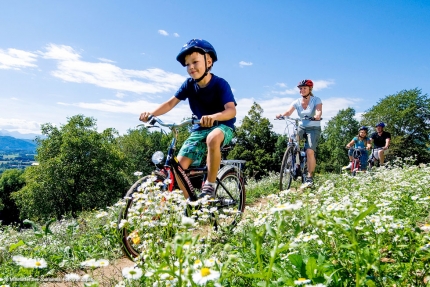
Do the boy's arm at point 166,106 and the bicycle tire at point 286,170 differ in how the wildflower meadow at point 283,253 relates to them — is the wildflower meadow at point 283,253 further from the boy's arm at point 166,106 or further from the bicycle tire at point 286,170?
the bicycle tire at point 286,170

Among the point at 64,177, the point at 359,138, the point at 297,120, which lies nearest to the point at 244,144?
the point at 64,177

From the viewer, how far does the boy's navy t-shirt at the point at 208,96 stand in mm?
4094

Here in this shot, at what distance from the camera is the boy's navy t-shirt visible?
161 inches

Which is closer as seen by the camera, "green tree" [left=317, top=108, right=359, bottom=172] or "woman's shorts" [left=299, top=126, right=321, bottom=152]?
"woman's shorts" [left=299, top=126, right=321, bottom=152]

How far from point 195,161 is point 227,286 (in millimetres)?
2211

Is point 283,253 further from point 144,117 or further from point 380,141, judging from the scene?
point 380,141

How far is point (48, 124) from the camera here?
34562 mm

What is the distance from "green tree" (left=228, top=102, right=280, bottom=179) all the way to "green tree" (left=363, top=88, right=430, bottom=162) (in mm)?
14213

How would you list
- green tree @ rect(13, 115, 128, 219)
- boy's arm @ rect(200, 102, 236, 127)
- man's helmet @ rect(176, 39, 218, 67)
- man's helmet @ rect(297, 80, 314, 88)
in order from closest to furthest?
boy's arm @ rect(200, 102, 236, 127) → man's helmet @ rect(176, 39, 218, 67) → man's helmet @ rect(297, 80, 314, 88) → green tree @ rect(13, 115, 128, 219)

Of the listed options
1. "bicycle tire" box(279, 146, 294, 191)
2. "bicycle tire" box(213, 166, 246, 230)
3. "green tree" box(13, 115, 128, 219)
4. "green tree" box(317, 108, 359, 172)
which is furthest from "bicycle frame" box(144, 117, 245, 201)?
"green tree" box(317, 108, 359, 172)

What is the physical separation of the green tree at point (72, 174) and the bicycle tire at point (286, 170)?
27644 millimetres

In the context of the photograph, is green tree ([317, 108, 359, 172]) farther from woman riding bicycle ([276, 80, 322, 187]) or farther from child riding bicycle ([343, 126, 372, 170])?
woman riding bicycle ([276, 80, 322, 187])

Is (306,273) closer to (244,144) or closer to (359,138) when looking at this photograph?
(359,138)

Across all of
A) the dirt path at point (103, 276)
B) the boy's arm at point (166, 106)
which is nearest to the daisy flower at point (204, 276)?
the dirt path at point (103, 276)
